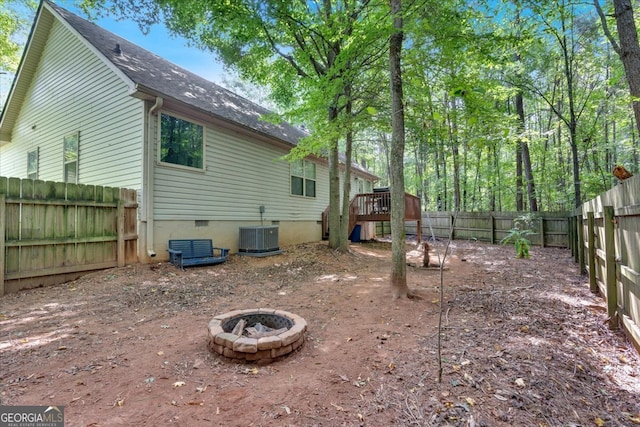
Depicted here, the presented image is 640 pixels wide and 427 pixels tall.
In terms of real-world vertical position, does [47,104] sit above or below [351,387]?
above

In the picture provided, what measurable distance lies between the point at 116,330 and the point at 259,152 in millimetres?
7461

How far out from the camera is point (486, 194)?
20391 millimetres

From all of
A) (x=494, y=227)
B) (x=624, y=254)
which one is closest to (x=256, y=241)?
(x=624, y=254)

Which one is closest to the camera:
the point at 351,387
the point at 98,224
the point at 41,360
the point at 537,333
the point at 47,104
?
the point at 351,387

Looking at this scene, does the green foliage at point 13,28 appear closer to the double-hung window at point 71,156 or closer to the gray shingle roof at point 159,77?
the gray shingle roof at point 159,77

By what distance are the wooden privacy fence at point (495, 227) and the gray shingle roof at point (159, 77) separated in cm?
732

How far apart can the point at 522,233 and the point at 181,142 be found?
10.6 metres

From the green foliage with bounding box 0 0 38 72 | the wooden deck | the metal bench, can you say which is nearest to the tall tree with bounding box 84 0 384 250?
the wooden deck

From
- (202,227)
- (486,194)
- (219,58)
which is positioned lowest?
(202,227)

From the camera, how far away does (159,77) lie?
26.5 ft

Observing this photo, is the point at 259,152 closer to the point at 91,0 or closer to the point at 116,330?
the point at 91,0

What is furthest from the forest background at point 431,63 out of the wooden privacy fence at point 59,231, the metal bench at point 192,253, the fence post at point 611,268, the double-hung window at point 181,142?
the wooden privacy fence at point 59,231

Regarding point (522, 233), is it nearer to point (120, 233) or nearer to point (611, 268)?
point (611, 268)

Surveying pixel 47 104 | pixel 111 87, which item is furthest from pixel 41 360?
pixel 47 104
